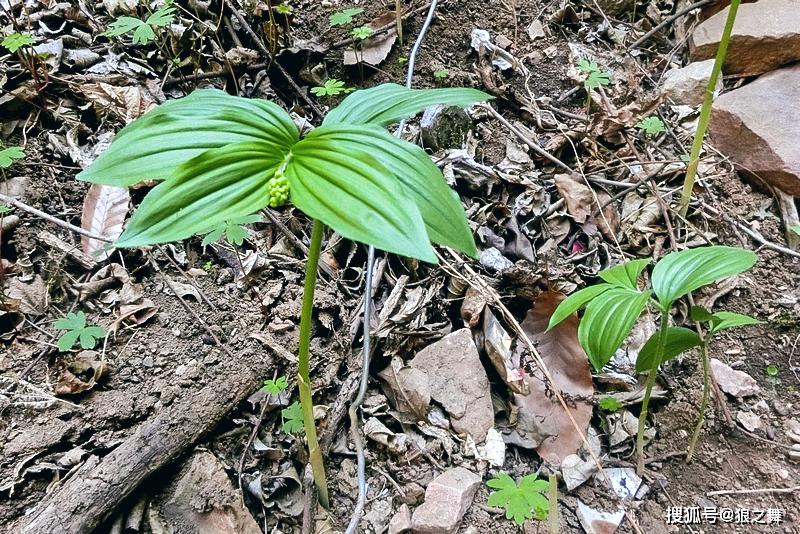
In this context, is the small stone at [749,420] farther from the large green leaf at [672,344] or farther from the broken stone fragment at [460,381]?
the broken stone fragment at [460,381]

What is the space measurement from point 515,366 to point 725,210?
1223mm

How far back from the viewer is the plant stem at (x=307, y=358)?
3.12ft

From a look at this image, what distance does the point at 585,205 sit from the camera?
212 cm

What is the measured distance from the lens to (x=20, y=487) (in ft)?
3.74

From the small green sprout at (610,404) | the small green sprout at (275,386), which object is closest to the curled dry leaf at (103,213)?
the small green sprout at (275,386)

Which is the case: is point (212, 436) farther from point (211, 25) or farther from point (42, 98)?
point (211, 25)

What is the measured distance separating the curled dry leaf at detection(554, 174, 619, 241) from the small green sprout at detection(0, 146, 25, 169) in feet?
6.17

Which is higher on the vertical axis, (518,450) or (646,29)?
(646,29)

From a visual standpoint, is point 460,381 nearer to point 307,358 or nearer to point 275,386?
point 275,386

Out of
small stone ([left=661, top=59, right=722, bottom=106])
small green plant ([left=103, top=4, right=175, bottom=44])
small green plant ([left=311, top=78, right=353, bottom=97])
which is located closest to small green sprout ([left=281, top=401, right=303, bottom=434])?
small green plant ([left=311, top=78, right=353, bottom=97])

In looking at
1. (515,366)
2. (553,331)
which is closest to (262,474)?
(515,366)

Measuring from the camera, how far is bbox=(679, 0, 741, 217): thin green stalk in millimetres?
1771

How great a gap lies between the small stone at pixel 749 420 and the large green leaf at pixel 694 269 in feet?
1.92

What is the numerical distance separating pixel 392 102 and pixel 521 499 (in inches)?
36.7
